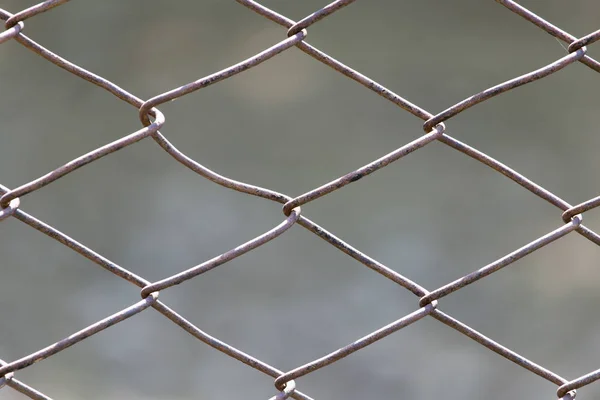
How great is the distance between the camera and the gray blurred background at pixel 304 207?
7.23 ft

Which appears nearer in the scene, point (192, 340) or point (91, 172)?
point (192, 340)

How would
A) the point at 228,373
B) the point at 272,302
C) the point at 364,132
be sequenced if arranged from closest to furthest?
1. the point at 228,373
2. the point at 272,302
3. the point at 364,132

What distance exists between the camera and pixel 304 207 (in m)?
2.75

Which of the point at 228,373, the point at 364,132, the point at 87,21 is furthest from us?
the point at 87,21

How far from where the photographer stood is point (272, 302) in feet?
7.91

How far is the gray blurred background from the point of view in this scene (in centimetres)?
221

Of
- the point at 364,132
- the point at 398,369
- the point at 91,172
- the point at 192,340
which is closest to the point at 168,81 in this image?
the point at 91,172

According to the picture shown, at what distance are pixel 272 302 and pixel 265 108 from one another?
1026 mm

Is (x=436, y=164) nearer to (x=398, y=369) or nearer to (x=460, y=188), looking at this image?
(x=460, y=188)

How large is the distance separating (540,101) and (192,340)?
5.82ft

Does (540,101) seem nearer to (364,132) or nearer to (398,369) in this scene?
(364,132)

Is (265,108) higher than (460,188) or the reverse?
higher

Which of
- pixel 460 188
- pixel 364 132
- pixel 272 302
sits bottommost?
pixel 272 302

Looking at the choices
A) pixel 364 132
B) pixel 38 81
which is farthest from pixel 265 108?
pixel 38 81
